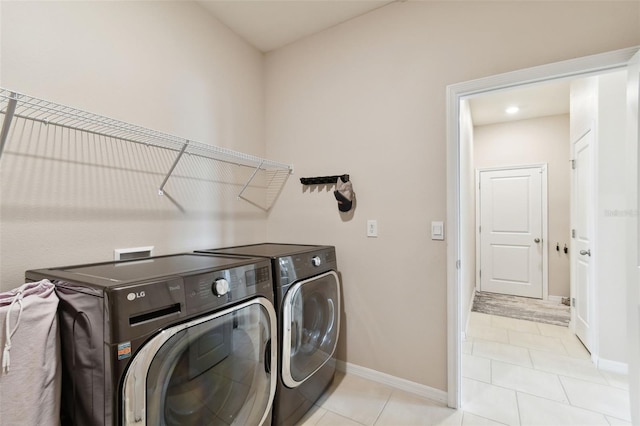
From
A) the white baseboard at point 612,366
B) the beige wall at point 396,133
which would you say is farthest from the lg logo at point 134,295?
the white baseboard at point 612,366

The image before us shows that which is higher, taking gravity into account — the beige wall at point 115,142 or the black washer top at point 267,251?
the beige wall at point 115,142

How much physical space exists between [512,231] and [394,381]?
12.2 ft

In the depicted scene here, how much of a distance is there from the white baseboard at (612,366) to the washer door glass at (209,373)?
265 cm

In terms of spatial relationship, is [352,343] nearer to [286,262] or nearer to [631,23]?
[286,262]

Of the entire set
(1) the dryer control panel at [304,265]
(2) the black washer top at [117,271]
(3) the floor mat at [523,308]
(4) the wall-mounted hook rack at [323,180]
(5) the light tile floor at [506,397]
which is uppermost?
(4) the wall-mounted hook rack at [323,180]

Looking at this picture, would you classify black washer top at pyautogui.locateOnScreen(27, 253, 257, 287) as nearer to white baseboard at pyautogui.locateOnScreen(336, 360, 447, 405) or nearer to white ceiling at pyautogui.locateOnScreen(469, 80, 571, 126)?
white baseboard at pyautogui.locateOnScreen(336, 360, 447, 405)

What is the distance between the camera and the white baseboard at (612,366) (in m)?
2.21

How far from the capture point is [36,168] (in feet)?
4.20

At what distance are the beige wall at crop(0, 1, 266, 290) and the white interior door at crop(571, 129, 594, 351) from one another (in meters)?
3.06

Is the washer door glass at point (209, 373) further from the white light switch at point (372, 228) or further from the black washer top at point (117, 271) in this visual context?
the white light switch at point (372, 228)

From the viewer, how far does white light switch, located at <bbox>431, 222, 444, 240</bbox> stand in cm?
183

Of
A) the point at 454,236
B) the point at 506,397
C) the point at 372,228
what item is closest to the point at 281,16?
the point at 372,228

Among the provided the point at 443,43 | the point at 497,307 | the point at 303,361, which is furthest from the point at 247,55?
the point at 497,307

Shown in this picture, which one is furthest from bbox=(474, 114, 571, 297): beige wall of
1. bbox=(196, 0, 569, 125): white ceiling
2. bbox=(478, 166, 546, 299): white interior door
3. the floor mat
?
bbox=(196, 0, 569, 125): white ceiling
